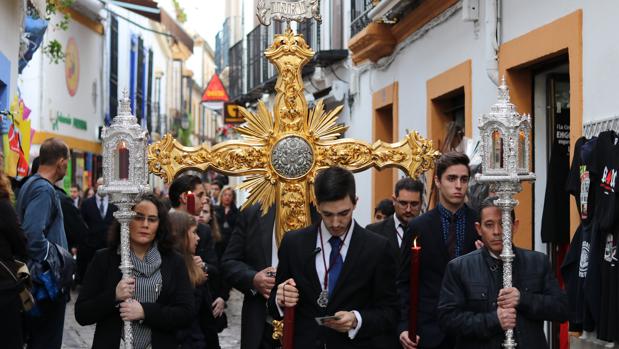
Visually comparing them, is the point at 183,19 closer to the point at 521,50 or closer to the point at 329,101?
the point at 329,101

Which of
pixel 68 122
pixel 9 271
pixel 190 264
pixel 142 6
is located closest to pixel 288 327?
pixel 190 264

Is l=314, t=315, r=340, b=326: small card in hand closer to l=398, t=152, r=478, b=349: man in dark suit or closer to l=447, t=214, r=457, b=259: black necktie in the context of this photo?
l=398, t=152, r=478, b=349: man in dark suit

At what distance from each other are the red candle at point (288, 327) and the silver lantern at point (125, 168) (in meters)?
0.77

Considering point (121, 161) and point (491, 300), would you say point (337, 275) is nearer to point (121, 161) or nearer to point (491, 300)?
point (491, 300)

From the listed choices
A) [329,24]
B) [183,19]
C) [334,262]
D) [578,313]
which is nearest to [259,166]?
[334,262]

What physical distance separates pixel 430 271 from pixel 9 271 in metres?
2.27

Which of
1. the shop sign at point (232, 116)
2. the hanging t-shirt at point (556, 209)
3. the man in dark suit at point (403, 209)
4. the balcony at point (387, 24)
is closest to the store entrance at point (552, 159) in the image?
the hanging t-shirt at point (556, 209)

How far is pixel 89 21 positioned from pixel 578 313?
21.8 meters

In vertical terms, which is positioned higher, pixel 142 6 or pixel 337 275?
pixel 142 6

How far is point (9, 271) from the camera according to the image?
6.34 meters

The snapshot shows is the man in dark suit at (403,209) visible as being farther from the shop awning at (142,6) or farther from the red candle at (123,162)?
the shop awning at (142,6)

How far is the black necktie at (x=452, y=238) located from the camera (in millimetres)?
6278

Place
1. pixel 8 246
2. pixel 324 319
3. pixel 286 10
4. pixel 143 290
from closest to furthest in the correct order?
pixel 324 319, pixel 143 290, pixel 8 246, pixel 286 10

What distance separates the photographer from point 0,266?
630 cm
